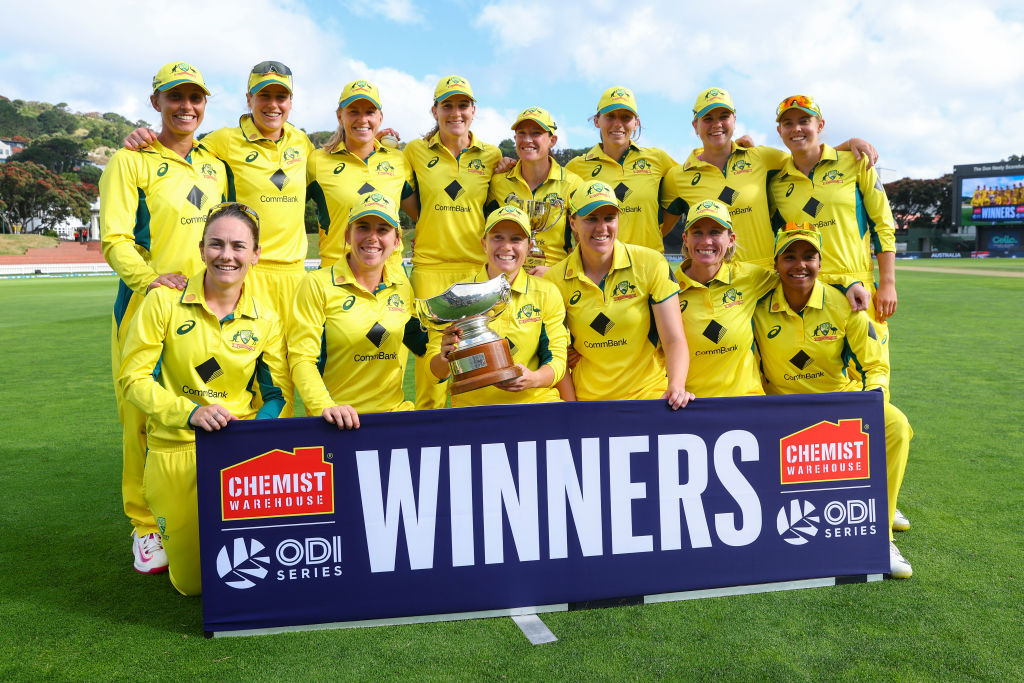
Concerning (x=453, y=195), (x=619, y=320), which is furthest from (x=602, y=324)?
(x=453, y=195)

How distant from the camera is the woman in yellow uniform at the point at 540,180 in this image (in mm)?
4914

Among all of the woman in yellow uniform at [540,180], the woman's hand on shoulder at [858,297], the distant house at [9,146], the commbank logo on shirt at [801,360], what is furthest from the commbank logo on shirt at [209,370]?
the distant house at [9,146]

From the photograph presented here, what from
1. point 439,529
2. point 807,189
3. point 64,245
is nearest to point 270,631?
point 439,529

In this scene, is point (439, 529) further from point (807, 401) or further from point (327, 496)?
point (807, 401)

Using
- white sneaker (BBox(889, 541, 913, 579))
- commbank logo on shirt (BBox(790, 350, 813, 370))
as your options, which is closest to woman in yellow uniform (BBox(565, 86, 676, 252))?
commbank logo on shirt (BBox(790, 350, 813, 370))

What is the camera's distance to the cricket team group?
148 inches

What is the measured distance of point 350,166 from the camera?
5.04 meters

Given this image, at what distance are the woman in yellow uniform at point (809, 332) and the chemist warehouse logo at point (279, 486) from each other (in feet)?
9.16

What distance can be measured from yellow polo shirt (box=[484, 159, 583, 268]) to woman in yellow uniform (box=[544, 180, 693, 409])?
2.37ft

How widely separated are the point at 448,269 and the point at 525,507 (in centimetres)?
237

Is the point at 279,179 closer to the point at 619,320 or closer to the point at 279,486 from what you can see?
the point at 279,486

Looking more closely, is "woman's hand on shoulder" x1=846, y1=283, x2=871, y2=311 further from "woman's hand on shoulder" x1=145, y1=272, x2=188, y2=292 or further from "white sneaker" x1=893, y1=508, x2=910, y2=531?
"woman's hand on shoulder" x1=145, y1=272, x2=188, y2=292

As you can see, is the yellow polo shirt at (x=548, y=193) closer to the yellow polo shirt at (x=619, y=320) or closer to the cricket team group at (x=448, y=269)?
the cricket team group at (x=448, y=269)

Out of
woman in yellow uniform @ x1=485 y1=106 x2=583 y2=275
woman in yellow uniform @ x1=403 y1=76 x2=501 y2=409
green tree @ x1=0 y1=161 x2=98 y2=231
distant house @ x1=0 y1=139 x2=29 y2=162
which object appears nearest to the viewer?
woman in yellow uniform @ x1=485 y1=106 x2=583 y2=275
